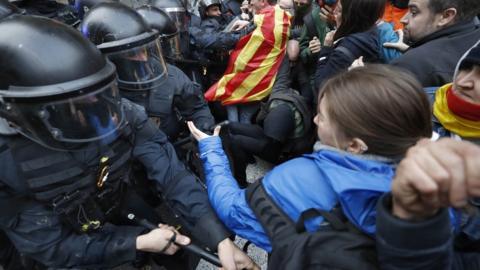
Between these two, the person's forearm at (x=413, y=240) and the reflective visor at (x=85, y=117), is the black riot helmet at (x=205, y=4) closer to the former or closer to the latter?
the reflective visor at (x=85, y=117)

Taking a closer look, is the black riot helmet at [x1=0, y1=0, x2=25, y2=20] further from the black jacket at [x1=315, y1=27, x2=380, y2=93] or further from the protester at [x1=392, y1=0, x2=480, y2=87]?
the protester at [x1=392, y1=0, x2=480, y2=87]

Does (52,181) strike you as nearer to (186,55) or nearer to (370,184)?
(370,184)

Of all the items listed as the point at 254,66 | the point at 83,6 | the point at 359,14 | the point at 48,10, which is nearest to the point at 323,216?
the point at 359,14

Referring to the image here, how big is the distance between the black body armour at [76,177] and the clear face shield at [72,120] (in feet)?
0.24

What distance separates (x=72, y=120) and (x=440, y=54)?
1.69 m

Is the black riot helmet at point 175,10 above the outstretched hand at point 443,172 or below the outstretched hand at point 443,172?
below

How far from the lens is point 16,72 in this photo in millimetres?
1069

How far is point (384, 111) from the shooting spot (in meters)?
0.85

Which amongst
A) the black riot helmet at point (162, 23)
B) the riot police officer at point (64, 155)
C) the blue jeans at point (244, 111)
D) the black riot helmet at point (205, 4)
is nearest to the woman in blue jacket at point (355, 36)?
the blue jeans at point (244, 111)

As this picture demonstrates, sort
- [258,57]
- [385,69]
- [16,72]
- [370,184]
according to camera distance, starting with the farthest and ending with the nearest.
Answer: [258,57], [16,72], [385,69], [370,184]

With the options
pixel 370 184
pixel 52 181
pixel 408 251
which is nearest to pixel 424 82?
pixel 370 184

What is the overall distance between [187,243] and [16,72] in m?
0.87

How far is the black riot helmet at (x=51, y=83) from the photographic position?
1.07 m

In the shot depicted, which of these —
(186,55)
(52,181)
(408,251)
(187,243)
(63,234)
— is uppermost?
(408,251)
